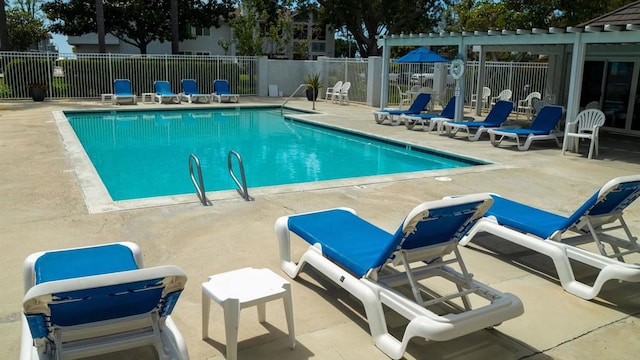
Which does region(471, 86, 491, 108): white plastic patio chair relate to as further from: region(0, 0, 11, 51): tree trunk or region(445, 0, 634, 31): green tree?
region(0, 0, 11, 51): tree trunk

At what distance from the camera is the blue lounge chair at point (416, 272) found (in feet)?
10.2

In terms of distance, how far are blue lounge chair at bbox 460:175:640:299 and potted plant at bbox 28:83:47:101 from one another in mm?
19259

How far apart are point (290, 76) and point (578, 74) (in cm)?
1621

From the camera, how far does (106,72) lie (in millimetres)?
21797

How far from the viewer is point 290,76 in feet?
83.1

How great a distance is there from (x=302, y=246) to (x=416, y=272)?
1.67m

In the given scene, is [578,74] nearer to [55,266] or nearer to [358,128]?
[358,128]

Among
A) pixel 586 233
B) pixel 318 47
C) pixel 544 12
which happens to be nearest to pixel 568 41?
pixel 586 233

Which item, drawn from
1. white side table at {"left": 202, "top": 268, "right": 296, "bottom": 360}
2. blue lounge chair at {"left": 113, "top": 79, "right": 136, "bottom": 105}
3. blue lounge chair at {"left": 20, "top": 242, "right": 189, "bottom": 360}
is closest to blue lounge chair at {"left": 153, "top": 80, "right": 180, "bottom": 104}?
blue lounge chair at {"left": 113, "top": 79, "right": 136, "bottom": 105}

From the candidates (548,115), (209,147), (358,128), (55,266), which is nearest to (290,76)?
(358,128)

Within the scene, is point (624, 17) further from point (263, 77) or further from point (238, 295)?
point (263, 77)

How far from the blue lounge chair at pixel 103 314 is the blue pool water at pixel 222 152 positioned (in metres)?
5.73

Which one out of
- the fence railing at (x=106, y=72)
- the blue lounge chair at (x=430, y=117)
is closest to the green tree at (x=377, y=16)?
the fence railing at (x=106, y=72)

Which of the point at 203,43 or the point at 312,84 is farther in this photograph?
the point at 203,43
